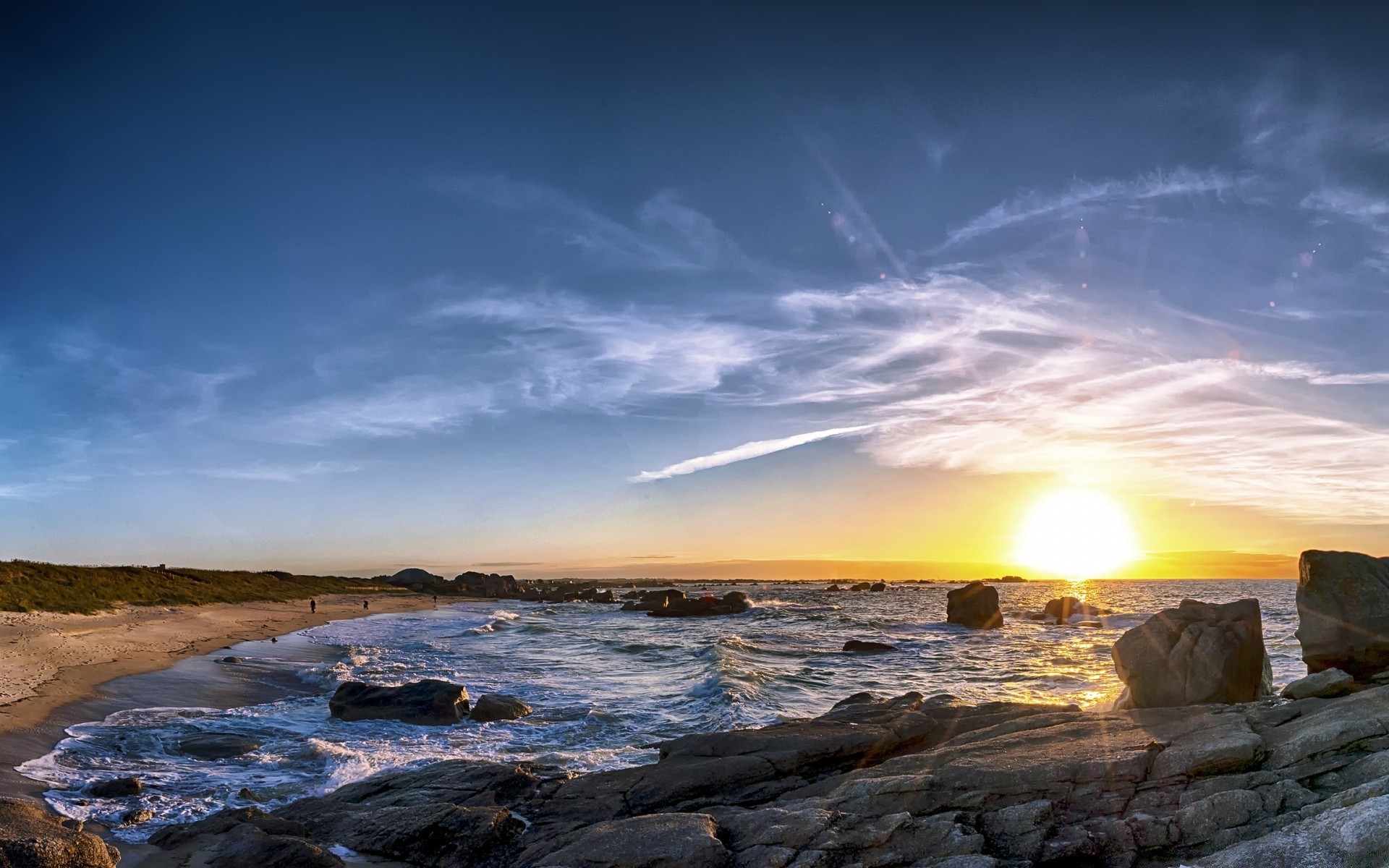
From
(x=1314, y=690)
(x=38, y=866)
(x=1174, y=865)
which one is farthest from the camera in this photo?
(x=1314, y=690)

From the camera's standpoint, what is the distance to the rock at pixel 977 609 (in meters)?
60.0

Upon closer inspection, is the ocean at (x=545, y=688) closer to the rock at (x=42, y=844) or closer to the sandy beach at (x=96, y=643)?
the sandy beach at (x=96, y=643)

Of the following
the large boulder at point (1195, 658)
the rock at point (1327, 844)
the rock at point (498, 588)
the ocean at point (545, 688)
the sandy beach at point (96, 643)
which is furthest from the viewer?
the rock at point (498, 588)

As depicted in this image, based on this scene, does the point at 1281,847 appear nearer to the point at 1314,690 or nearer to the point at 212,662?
the point at 1314,690

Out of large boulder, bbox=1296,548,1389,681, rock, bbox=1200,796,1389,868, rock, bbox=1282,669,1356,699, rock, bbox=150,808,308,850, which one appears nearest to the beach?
rock, bbox=150,808,308,850

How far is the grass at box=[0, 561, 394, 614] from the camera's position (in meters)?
41.6

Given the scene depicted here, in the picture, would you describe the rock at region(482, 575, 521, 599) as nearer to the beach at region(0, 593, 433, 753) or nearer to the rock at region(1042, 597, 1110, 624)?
the beach at region(0, 593, 433, 753)

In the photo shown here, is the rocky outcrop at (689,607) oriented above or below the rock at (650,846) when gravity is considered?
below

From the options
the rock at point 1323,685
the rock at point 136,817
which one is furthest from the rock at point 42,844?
the rock at point 1323,685

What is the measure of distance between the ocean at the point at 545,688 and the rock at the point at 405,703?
1.86 feet

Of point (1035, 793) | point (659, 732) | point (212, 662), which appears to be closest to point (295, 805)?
point (659, 732)

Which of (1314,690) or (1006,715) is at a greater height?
(1314,690)

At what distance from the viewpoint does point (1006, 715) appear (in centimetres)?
1547

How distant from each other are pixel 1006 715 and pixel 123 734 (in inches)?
794
